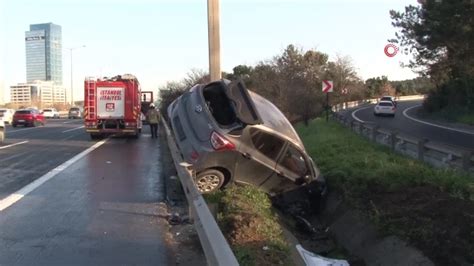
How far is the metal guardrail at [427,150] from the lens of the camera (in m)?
10.6

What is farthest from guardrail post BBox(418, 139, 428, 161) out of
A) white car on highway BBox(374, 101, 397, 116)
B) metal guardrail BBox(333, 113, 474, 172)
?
white car on highway BBox(374, 101, 397, 116)

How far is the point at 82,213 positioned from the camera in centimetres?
884

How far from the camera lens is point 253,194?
31.7ft

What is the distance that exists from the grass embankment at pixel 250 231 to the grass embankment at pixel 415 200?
62.2 inches

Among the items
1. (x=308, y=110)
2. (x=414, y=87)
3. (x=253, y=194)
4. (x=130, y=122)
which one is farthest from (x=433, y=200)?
(x=414, y=87)

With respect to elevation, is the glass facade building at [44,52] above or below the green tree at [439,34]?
above

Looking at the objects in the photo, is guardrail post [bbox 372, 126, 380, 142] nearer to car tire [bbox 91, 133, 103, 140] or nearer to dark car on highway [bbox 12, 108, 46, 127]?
car tire [bbox 91, 133, 103, 140]

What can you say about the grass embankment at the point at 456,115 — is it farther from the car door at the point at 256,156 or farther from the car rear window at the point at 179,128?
the car door at the point at 256,156

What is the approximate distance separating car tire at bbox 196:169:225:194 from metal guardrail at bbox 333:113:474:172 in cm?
442

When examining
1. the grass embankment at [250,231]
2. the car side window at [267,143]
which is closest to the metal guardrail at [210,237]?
the grass embankment at [250,231]

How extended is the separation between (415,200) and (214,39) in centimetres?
1168

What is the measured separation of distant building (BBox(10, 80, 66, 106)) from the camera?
126 meters

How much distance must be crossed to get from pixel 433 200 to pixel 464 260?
2137 mm

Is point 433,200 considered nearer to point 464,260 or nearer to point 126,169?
point 464,260
